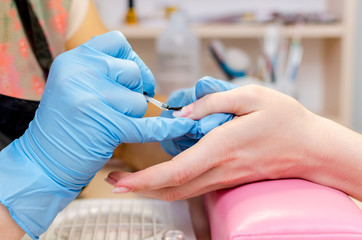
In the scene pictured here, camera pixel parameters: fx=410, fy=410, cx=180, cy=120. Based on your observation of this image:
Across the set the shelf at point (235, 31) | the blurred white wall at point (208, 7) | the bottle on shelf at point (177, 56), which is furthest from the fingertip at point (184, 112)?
the blurred white wall at point (208, 7)

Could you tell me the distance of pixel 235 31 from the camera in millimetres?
1813

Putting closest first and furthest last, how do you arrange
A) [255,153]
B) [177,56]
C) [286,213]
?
[286,213]
[255,153]
[177,56]

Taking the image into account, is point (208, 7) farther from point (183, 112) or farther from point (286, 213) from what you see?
point (286, 213)

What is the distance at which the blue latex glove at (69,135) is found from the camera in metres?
0.59

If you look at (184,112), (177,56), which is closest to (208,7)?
(177,56)

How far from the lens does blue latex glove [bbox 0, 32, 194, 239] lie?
587mm

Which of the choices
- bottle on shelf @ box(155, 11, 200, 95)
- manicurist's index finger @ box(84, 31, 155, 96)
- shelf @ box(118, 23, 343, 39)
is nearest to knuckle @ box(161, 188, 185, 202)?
manicurist's index finger @ box(84, 31, 155, 96)

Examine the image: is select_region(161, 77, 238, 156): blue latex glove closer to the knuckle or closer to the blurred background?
the knuckle

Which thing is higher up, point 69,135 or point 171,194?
point 69,135

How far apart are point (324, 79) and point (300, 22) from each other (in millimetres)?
395

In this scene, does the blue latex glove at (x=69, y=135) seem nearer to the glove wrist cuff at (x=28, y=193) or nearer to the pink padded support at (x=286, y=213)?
the glove wrist cuff at (x=28, y=193)

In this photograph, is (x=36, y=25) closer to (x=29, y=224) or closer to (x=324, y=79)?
(x=29, y=224)

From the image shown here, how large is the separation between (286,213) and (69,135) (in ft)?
1.08

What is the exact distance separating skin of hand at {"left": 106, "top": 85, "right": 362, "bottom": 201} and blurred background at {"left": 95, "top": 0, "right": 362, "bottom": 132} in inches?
38.6
